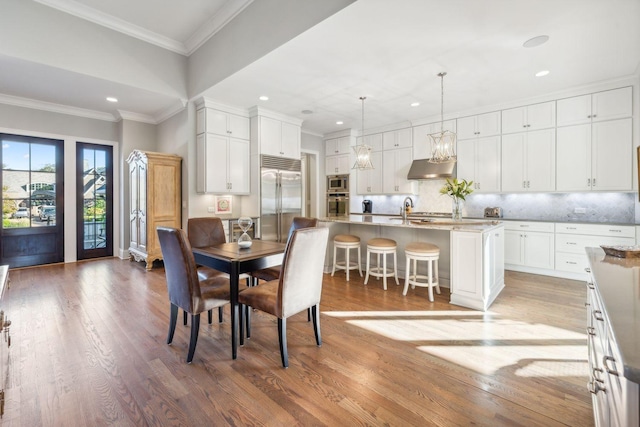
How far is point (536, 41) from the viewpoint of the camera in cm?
302

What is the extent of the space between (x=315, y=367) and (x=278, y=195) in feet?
13.1

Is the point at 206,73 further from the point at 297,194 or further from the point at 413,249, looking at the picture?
the point at 413,249

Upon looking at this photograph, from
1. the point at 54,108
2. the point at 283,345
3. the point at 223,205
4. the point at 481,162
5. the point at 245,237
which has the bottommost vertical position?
the point at 283,345

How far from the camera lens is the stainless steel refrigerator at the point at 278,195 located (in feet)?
18.1

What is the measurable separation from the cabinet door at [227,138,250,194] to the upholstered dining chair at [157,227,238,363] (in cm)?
316

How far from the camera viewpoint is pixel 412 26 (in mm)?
2797

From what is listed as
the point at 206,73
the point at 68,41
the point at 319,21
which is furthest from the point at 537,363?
the point at 68,41

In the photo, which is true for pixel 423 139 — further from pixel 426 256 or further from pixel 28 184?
pixel 28 184

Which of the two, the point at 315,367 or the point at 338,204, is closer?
the point at 315,367

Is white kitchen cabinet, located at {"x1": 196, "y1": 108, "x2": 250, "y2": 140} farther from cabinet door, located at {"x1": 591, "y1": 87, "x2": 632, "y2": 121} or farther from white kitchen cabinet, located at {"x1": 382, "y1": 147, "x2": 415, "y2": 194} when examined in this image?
cabinet door, located at {"x1": 591, "y1": 87, "x2": 632, "y2": 121}

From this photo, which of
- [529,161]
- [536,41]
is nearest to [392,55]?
[536,41]

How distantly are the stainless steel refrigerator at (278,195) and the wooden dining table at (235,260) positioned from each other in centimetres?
284

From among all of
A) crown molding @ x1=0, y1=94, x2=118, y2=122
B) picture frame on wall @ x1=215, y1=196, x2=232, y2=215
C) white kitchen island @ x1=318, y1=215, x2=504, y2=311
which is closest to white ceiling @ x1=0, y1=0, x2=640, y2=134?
crown molding @ x1=0, y1=94, x2=118, y2=122

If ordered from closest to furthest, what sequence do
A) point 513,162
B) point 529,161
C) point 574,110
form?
point 574,110
point 529,161
point 513,162
